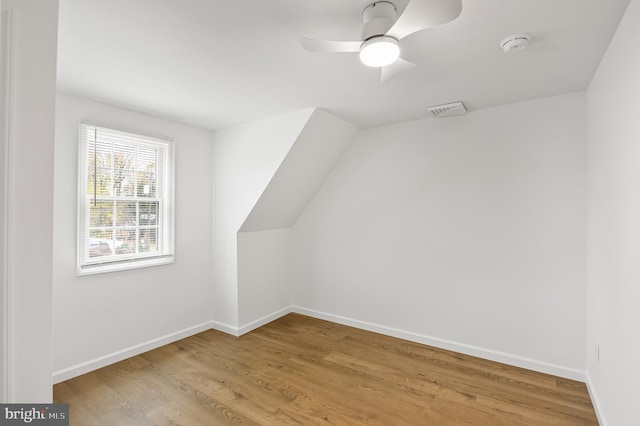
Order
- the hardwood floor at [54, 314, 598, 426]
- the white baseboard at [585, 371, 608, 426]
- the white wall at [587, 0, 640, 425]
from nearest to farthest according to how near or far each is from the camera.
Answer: the white wall at [587, 0, 640, 425], the white baseboard at [585, 371, 608, 426], the hardwood floor at [54, 314, 598, 426]

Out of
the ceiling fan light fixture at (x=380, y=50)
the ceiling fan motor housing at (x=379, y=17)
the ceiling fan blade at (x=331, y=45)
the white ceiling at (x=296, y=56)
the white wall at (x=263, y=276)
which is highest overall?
the white ceiling at (x=296, y=56)

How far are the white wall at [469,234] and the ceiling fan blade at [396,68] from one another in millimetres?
1480

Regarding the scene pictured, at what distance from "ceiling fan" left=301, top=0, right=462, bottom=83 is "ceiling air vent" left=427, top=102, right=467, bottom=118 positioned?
1.38 m

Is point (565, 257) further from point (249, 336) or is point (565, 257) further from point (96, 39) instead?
point (96, 39)

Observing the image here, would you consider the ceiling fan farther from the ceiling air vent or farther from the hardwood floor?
→ the hardwood floor

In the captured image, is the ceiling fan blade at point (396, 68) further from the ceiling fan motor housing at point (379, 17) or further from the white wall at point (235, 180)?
the white wall at point (235, 180)

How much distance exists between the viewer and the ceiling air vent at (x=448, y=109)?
2.83 m

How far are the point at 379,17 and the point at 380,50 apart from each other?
14 cm

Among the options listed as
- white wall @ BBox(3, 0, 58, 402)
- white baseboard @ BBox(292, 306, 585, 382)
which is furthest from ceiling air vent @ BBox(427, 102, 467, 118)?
white wall @ BBox(3, 0, 58, 402)

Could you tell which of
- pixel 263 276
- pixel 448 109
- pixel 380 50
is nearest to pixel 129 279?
pixel 263 276

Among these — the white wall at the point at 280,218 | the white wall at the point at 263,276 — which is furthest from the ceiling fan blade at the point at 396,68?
the white wall at the point at 263,276

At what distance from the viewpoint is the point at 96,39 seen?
5.87 feet

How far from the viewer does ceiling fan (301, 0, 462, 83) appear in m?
1.28

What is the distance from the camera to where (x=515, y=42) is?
5.84 ft
